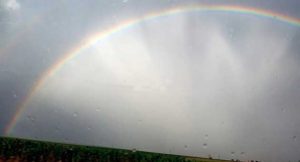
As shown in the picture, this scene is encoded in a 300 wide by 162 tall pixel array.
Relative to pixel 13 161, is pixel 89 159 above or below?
above

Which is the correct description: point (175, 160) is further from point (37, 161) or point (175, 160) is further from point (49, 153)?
point (37, 161)

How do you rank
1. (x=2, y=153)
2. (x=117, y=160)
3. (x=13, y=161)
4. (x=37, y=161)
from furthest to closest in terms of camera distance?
(x=117, y=160), (x=2, y=153), (x=37, y=161), (x=13, y=161)

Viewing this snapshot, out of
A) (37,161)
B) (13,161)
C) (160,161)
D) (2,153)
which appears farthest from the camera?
(160,161)

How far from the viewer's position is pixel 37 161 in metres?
41.6

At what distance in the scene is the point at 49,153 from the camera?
48.2 meters

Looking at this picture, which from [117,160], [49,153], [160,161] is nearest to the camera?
[49,153]

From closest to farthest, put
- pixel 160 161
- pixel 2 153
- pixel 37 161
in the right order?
pixel 37 161 < pixel 2 153 < pixel 160 161

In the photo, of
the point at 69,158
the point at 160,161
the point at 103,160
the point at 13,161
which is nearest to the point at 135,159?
the point at 160,161

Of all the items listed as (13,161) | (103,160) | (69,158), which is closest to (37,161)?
(13,161)

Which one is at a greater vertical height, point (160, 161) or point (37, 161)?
point (160, 161)

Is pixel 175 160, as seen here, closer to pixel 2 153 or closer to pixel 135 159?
pixel 135 159

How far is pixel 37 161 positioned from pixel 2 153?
6.37 meters

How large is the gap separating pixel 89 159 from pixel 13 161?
13.6 m

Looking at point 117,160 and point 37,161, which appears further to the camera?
point 117,160
